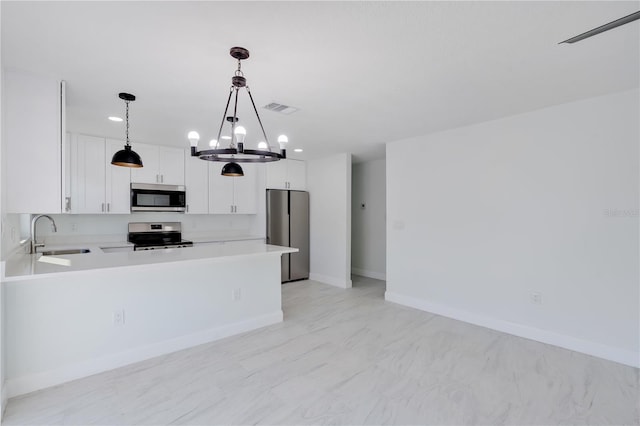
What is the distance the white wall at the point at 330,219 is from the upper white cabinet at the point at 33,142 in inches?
152

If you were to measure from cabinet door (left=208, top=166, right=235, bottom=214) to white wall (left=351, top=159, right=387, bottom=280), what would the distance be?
257 centimetres

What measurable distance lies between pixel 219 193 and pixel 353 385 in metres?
4.01

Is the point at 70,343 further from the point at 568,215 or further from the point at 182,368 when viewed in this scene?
the point at 568,215

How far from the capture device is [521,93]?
2.80m

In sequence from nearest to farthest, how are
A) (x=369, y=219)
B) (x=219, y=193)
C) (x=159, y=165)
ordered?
(x=159, y=165) < (x=219, y=193) < (x=369, y=219)

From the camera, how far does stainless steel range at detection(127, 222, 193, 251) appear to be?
15.2ft

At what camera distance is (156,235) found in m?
5.10

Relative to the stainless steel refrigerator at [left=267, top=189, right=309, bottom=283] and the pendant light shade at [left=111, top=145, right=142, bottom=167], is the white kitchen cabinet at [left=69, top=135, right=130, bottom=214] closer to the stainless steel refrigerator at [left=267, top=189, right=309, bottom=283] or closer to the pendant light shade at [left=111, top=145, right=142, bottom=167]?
the pendant light shade at [left=111, top=145, right=142, bottom=167]

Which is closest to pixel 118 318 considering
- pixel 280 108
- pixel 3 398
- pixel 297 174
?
pixel 3 398

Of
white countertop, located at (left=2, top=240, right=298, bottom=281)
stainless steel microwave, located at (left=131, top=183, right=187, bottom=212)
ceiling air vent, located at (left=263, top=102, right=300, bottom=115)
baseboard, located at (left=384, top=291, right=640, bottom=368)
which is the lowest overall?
baseboard, located at (left=384, top=291, right=640, bottom=368)

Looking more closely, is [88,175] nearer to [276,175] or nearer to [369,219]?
[276,175]

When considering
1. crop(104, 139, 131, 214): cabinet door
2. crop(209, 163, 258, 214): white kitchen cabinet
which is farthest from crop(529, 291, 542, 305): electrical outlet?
crop(104, 139, 131, 214): cabinet door

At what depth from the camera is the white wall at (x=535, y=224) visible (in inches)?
112

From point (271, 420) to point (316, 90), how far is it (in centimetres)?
249
